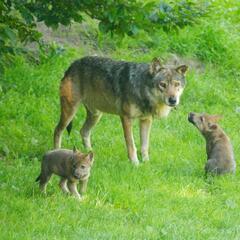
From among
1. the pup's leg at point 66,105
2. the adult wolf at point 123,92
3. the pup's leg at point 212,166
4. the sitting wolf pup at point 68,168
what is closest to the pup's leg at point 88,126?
the adult wolf at point 123,92

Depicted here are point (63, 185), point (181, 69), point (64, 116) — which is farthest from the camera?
point (64, 116)

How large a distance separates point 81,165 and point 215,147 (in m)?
2.57

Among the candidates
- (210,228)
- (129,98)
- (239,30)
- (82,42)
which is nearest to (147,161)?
(129,98)

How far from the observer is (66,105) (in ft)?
39.0

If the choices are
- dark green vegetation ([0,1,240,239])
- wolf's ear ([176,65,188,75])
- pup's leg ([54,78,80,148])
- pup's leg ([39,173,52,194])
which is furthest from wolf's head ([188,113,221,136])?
pup's leg ([39,173,52,194])

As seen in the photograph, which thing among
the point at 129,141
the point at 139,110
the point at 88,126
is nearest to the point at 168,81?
the point at 139,110

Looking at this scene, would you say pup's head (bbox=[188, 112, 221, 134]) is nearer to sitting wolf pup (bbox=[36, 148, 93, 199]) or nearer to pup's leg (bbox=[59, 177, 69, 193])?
sitting wolf pup (bbox=[36, 148, 93, 199])

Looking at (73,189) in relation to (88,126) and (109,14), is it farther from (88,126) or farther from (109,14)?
(88,126)

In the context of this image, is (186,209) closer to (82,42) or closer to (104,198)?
(104,198)

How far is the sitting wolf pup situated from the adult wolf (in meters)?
1.97

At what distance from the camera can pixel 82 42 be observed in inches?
628

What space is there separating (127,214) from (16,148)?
339 centimetres

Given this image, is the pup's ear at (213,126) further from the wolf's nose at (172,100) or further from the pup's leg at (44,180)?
the pup's leg at (44,180)

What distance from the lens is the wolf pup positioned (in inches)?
405
